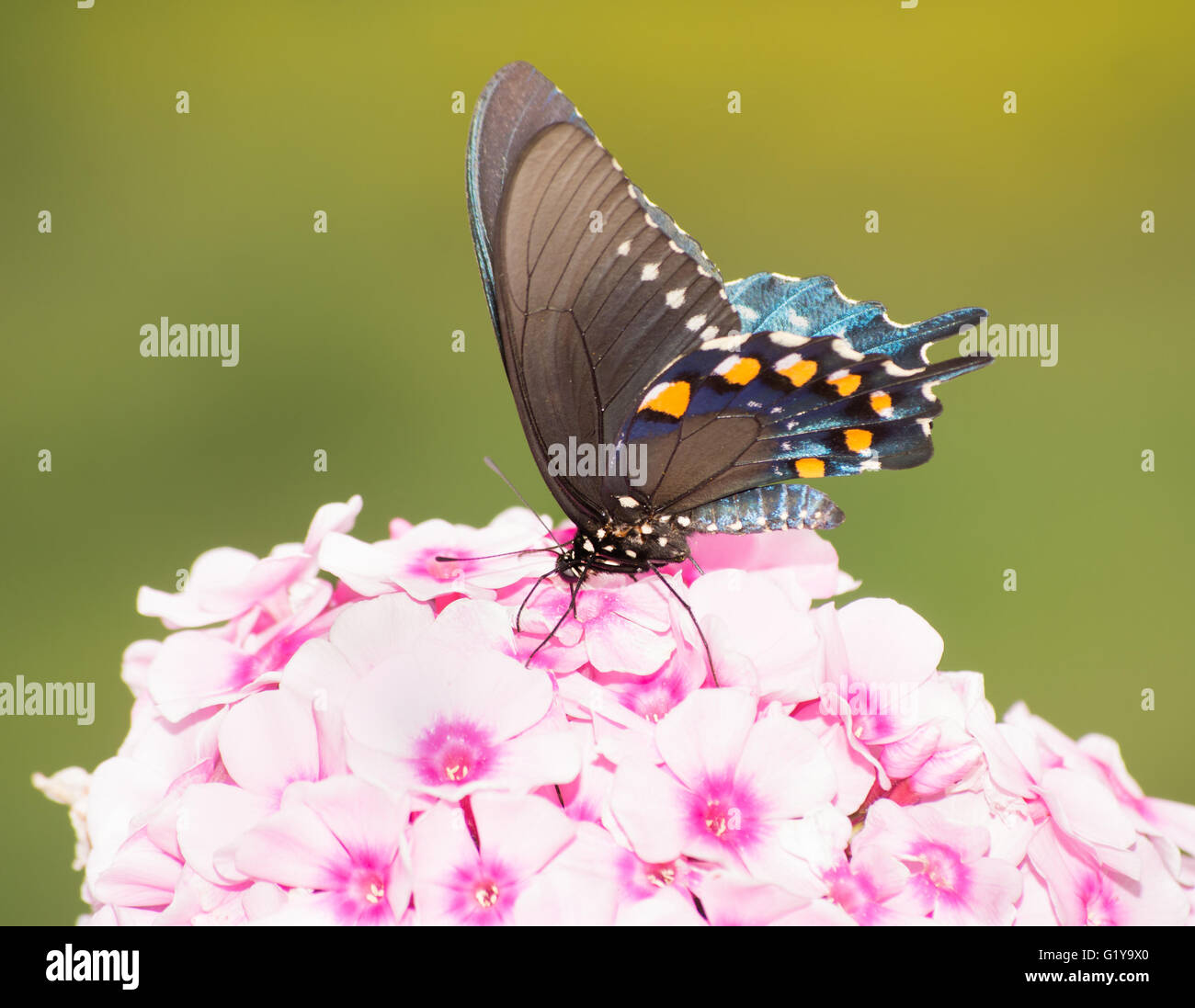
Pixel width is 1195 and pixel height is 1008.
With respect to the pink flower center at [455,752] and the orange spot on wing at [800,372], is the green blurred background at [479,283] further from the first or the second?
the pink flower center at [455,752]

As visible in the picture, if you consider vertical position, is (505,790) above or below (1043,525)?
below

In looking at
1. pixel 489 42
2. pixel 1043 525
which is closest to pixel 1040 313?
pixel 1043 525

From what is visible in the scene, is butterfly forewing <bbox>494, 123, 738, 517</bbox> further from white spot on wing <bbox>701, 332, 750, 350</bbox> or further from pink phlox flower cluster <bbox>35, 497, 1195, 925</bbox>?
pink phlox flower cluster <bbox>35, 497, 1195, 925</bbox>

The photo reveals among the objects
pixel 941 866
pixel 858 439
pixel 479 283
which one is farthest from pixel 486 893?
pixel 479 283

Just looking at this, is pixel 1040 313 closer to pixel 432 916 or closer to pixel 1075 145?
pixel 1075 145

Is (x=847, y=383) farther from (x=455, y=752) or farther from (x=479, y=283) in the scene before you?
(x=479, y=283)
